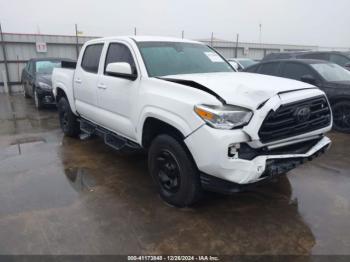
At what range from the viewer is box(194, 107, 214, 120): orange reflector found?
2783 millimetres

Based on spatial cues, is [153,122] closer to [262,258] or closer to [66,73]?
[262,258]

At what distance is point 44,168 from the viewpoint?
470 cm

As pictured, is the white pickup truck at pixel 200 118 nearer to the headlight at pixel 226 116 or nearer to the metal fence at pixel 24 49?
the headlight at pixel 226 116

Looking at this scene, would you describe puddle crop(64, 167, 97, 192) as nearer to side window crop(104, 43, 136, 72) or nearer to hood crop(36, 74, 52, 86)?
side window crop(104, 43, 136, 72)

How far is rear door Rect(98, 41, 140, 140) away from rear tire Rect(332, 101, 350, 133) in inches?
182

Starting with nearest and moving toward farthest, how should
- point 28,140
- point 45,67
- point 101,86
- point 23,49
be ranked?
point 101,86 → point 28,140 → point 45,67 → point 23,49

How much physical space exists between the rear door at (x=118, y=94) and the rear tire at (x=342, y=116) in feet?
15.2

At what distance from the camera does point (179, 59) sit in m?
4.14

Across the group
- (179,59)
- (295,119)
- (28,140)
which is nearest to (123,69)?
(179,59)

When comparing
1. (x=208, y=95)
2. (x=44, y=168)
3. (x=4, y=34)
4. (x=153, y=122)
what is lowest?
(x=44, y=168)

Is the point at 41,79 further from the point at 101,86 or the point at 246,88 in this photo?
the point at 246,88

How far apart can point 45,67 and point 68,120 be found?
538 cm

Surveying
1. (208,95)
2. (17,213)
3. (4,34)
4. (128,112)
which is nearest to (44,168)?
(17,213)

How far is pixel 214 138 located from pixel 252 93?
581mm
